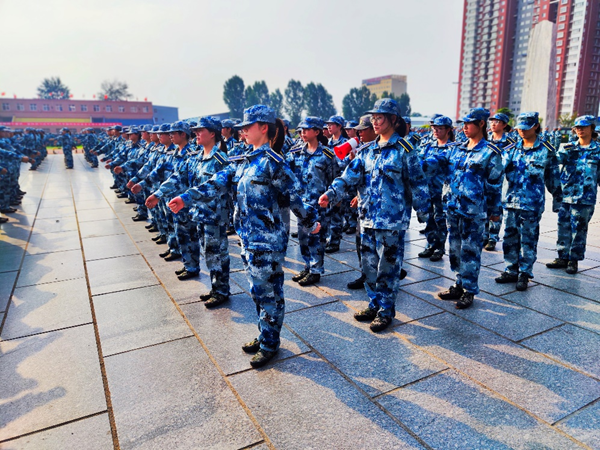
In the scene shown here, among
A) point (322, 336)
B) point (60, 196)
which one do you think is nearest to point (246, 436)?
point (322, 336)

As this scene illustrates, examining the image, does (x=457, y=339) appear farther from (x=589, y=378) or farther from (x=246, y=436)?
(x=246, y=436)

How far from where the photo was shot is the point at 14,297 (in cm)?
531

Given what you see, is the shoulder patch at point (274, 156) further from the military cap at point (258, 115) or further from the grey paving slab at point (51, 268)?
the grey paving slab at point (51, 268)

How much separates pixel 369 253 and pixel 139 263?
4098mm

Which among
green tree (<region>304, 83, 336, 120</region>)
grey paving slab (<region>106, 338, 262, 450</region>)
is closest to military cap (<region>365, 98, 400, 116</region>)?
grey paving slab (<region>106, 338, 262, 450</region>)

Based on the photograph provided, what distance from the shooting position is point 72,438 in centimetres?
281

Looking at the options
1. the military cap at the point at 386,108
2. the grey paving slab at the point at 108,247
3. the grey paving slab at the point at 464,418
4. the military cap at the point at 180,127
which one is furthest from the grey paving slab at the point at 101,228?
the grey paving slab at the point at 464,418

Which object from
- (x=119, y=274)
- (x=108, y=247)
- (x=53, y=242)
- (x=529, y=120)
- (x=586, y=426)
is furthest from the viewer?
(x=53, y=242)

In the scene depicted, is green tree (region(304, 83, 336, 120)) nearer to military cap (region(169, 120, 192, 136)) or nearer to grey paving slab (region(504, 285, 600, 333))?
military cap (region(169, 120, 192, 136))

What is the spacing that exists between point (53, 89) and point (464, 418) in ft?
397

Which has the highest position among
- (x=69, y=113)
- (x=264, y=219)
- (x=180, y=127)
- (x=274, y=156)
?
(x=69, y=113)

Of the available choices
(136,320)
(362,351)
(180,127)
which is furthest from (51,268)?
(362,351)

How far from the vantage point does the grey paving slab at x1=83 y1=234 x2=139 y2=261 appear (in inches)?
285

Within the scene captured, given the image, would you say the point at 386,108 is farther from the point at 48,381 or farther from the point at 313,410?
the point at 48,381
